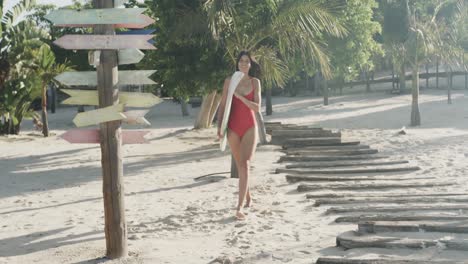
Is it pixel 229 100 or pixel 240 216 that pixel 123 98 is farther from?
pixel 240 216

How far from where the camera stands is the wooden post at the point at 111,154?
4.96m

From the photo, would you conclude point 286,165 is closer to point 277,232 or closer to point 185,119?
point 277,232

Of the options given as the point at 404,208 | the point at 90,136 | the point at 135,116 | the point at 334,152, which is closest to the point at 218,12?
the point at 334,152

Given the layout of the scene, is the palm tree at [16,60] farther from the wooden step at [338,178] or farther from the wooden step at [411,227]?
the wooden step at [411,227]

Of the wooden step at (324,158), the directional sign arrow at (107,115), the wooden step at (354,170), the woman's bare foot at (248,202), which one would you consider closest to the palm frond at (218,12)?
the wooden step at (354,170)

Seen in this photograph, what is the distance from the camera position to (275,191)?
324 inches

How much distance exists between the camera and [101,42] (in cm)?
489

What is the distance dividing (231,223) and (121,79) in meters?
2.07

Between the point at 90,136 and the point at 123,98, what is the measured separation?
0.43 metres

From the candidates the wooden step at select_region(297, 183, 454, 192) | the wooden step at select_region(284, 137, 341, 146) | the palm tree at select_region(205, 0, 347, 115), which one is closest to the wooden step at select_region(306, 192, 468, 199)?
the wooden step at select_region(297, 183, 454, 192)

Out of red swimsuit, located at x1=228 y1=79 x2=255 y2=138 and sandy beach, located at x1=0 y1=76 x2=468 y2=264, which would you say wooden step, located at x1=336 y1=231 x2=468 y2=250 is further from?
red swimsuit, located at x1=228 y1=79 x2=255 y2=138

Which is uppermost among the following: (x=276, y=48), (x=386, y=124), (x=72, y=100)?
(x=276, y=48)

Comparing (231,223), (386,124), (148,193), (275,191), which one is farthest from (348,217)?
(386,124)

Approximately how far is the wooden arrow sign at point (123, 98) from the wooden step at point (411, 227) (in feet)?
7.20
